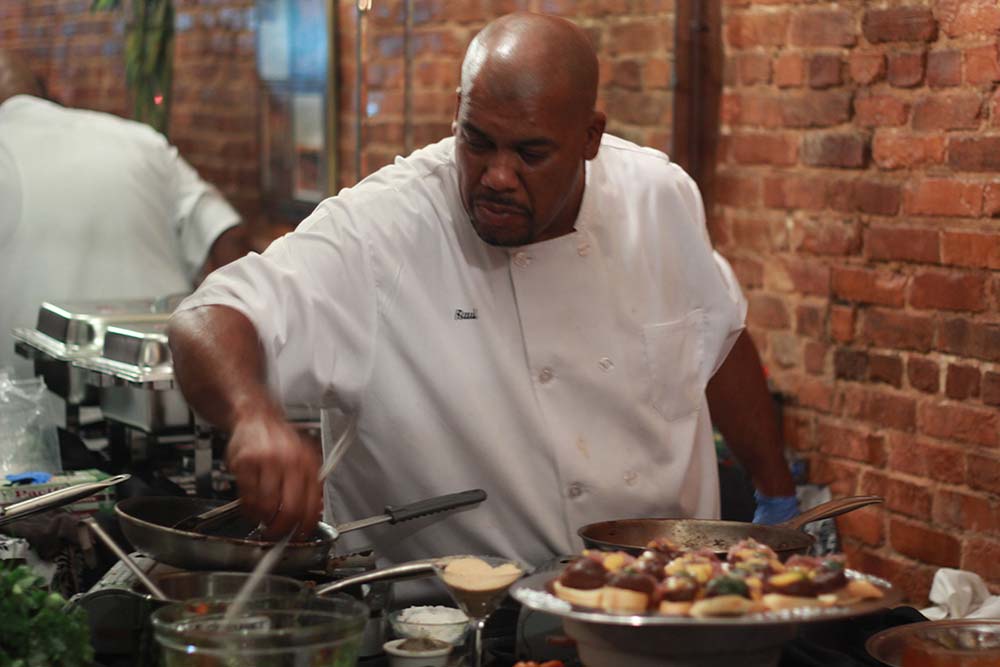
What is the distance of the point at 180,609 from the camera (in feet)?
4.76

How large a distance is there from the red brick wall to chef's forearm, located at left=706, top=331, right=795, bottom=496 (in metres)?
0.60

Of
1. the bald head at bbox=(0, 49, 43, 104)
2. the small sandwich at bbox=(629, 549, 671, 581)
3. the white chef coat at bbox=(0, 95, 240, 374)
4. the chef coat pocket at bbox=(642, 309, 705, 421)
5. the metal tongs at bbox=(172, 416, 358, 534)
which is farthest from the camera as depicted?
the bald head at bbox=(0, 49, 43, 104)

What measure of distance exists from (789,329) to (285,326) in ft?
5.83

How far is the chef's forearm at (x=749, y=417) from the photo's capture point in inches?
102

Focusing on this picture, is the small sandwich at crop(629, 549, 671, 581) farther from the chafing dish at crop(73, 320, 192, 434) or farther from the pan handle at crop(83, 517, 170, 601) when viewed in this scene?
the chafing dish at crop(73, 320, 192, 434)

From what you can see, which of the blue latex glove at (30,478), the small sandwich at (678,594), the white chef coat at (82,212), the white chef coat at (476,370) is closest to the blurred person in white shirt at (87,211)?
the white chef coat at (82,212)

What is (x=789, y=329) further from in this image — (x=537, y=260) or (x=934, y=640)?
(x=934, y=640)

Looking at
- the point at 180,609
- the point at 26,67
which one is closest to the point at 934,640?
the point at 180,609

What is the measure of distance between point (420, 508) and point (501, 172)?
53 cm

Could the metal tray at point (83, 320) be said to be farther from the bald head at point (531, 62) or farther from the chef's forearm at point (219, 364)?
the bald head at point (531, 62)

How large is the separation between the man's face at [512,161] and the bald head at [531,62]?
0.02 metres

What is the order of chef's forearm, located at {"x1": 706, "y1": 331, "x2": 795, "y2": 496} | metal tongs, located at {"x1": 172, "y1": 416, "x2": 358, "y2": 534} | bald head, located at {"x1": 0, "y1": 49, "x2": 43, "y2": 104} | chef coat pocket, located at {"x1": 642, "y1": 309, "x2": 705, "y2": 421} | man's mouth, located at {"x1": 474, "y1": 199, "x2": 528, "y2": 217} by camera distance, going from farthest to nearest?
bald head, located at {"x1": 0, "y1": 49, "x2": 43, "y2": 104} → chef's forearm, located at {"x1": 706, "y1": 331, "x2": 795, "y2": 496} → chef coat pocket, located at {"x1": 642, "y1": 309, "x2": 705, "y2": 421} → man's mouth, located at {"x1": 474, "y1": 199, "x2": 528, "y2": 217} → metal tongs, located at {"x1": 172, "y1": 416, "x2": 358, "y2": 534}

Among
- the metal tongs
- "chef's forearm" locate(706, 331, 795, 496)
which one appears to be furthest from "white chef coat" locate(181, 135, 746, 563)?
the metal tongs

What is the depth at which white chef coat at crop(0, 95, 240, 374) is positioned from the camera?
12.7 ft
